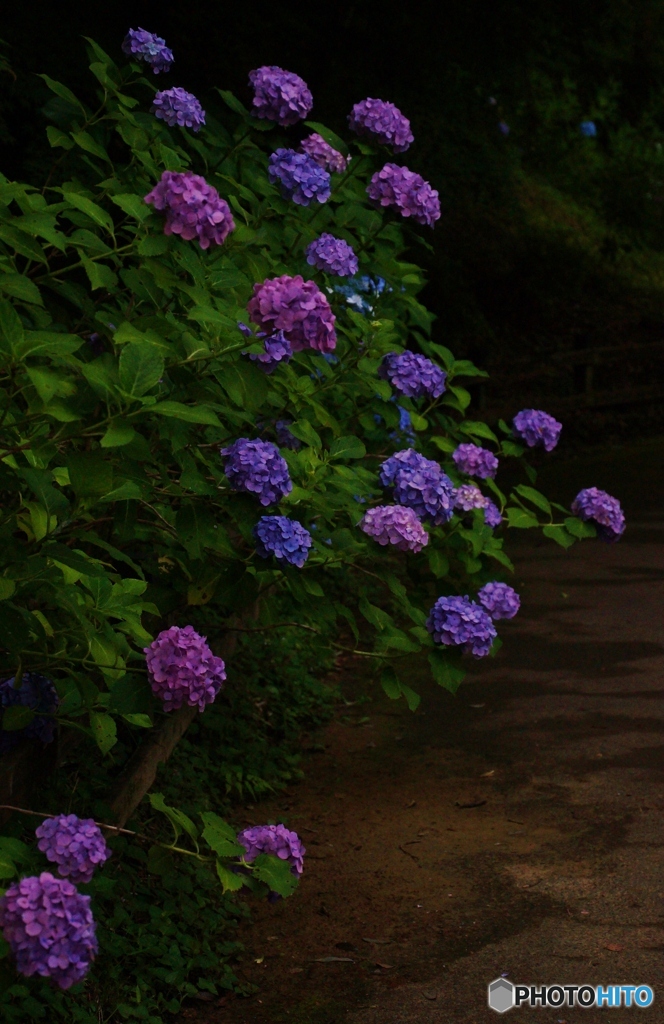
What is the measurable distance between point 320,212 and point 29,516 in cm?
219

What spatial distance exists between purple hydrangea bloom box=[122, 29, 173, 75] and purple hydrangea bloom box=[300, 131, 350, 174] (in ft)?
1.78

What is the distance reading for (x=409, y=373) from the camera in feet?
15.0

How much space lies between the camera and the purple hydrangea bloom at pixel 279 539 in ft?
11.5

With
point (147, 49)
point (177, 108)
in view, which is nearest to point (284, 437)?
point (177, 108)

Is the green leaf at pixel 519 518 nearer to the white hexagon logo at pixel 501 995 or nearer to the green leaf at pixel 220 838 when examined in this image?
the white hexagon logo at pixel 501 995

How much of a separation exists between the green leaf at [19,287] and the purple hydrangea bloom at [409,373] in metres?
1.51

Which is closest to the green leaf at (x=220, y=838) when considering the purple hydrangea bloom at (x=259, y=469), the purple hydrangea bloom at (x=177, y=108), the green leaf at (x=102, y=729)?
the green leaf at (x=102, y=729)

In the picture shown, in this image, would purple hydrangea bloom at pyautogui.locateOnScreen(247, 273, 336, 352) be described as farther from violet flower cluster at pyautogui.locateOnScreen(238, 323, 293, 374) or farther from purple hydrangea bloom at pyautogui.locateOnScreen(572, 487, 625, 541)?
purple hydrangea bloom at pyautogui.locateOnScreen(572, 487, 625, 541)

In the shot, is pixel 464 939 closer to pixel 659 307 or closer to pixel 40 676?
pixel 40 676

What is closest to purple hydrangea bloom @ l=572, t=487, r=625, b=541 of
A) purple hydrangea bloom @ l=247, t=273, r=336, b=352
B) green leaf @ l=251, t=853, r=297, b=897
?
purple hydrangea bloom @ l=247, t=273, r=336, b=352

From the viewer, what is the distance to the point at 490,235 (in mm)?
12078

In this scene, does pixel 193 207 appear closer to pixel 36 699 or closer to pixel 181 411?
pixel 181 411

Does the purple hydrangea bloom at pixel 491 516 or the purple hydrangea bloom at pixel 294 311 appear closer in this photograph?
the purple hydrangea bloom at pixel 294 311

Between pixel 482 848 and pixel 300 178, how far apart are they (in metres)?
2.27
